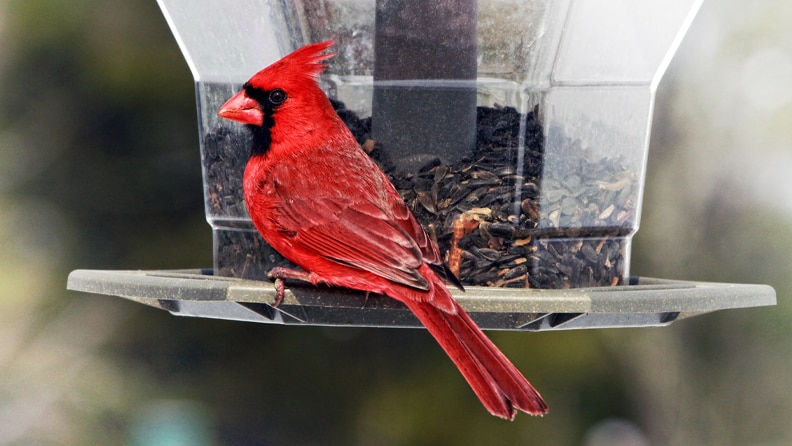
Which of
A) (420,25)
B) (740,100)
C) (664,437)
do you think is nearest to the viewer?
(420,25)

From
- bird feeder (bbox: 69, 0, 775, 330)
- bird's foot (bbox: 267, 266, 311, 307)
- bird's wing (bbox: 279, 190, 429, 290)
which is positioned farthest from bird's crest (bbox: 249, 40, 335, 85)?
bird's foot (bbox: 267, 266, 311, 307)

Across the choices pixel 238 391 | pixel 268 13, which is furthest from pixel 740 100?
pixel 268 13

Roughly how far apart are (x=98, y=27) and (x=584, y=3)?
9.75 ft

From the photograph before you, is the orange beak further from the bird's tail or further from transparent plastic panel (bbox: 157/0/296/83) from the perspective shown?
the bird's tail

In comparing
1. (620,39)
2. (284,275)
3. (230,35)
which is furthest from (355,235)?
(620,39)

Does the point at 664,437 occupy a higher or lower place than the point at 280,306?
lower

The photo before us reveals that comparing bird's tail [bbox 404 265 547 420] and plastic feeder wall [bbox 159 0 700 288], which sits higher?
plastic feeder wall [bbox 159 0 700 288]

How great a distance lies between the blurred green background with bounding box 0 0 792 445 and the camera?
502cm

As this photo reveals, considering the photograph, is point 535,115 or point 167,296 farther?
point 535,115

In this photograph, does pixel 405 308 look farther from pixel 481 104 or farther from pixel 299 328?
pixel 299 328

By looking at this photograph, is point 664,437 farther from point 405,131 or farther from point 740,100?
point 405,131

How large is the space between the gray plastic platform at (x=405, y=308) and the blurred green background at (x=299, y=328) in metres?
2.11

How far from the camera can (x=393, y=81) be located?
2.95 m

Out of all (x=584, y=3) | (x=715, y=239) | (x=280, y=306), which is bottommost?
(x=715, y=239)
